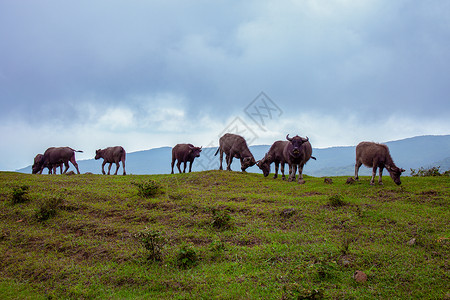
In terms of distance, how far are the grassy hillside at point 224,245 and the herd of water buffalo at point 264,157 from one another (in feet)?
9.31

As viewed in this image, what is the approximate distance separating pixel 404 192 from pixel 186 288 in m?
10.7

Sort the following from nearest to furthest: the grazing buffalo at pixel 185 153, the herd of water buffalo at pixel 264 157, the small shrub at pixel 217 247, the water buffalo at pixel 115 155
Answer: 1. the small shrub at pixel 217 247
2. the herd of water buffalo at pixel 264 157
3. the grazing buffalo at pixel 185 153
4. the water buffalo at pixel 115 155

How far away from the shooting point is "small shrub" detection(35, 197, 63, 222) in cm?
1009

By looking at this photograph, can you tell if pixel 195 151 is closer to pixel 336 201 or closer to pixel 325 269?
pixel 336 201

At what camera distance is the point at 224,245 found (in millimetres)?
7695

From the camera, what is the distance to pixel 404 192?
12.5m

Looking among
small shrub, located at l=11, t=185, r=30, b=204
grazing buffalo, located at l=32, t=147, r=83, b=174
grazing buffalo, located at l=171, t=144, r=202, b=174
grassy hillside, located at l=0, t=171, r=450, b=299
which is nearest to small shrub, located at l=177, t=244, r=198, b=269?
grassy hillside, located at l=0, t=171, r=450, b=299

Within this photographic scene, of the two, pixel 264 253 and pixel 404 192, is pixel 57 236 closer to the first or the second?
pixel 264 253

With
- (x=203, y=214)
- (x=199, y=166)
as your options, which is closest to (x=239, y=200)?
(x=203, y=214)

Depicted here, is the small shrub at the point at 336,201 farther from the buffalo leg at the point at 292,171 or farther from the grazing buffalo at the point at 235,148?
the grazing buffalo at the point at 235,148

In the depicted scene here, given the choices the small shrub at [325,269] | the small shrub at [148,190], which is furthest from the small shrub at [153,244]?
the small shrub at [148,190]

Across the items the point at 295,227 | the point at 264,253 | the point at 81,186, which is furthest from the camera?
the point at 81,186

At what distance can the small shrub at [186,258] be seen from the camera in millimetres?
6908

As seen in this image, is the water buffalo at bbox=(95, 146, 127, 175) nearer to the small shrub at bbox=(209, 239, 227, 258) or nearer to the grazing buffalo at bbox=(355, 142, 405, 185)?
the grazing buffalo at bbox=(355, 142, 405, 185)
